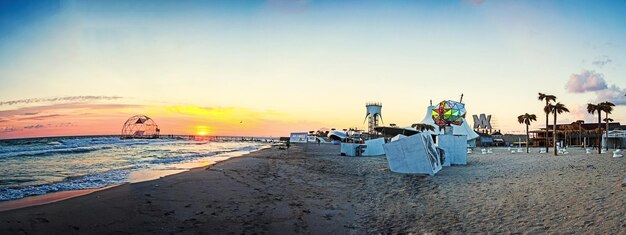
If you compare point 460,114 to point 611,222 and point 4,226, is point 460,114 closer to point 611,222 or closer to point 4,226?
point 611,222

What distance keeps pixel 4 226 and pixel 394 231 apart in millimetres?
7246

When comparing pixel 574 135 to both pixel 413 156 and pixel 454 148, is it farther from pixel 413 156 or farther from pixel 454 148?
pixel 413 156

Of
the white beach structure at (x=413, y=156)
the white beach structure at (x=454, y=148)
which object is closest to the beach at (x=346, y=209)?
the white beach structure at (x=413, y=156)

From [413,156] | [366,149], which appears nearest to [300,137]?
[366,149]

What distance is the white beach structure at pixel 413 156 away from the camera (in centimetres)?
1536

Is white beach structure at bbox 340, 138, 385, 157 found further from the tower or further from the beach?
the tower

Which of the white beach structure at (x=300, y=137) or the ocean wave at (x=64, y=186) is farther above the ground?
the white beach structure at (x=300, y=137)

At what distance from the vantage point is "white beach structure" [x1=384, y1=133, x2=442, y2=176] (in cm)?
1536

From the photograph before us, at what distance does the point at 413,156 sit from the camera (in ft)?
51.8

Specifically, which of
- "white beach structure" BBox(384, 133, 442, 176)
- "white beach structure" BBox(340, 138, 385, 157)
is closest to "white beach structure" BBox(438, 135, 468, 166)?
"white beach structure" BBox(384, 133, 442, 176)

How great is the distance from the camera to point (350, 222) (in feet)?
25.3

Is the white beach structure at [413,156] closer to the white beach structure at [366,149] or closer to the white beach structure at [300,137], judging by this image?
the white beach structure at [366,149]

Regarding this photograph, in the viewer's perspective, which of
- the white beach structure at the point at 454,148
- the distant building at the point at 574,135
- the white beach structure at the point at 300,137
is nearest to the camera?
the white beach structure at the point at 454,148

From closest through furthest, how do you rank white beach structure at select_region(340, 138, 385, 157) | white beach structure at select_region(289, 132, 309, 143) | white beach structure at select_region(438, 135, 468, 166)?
1. white beach structure at select_region(438, 135, 468, 166)
2. white beach structure at select_region(340, 138, 385, 157)
3. white beach structure at select_region(289, 132, 309, 143)
